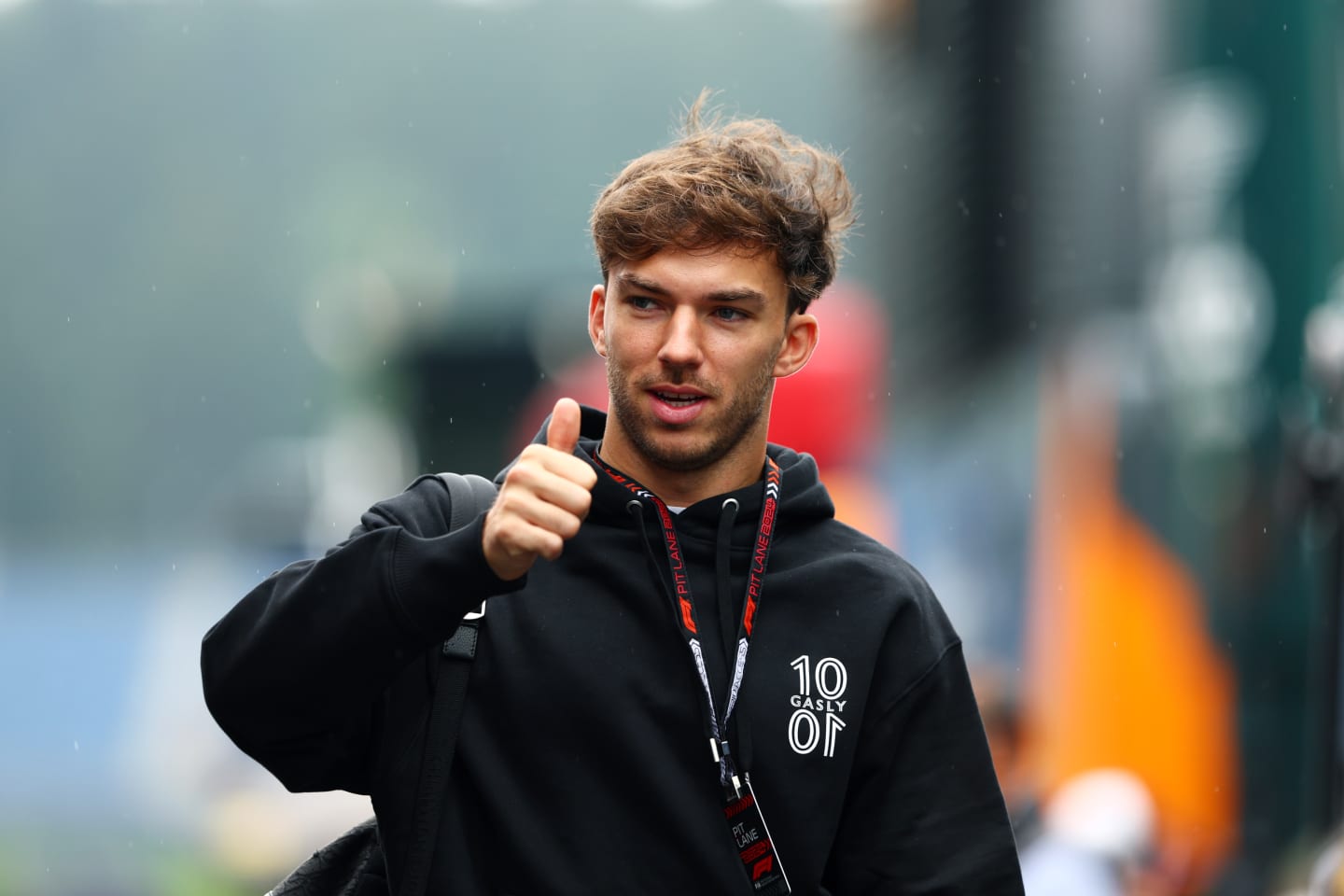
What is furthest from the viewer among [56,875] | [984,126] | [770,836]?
[56,875]

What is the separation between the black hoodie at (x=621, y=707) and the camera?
2357 mm

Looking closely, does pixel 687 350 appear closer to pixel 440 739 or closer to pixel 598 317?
pixel 598 317

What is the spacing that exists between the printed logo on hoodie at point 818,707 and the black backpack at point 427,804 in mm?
484

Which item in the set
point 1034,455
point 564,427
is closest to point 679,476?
point 564,427

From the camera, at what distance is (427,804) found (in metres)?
2.44

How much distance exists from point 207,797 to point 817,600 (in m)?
15.9

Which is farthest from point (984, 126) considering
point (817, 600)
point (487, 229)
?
point (487, 229)

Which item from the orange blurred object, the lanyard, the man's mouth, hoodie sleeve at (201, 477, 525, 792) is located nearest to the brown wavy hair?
the man's mouth

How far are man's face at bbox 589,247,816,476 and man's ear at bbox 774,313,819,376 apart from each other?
0.35 ft

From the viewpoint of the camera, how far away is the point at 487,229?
63.8 metres

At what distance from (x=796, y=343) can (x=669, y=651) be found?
0.58m

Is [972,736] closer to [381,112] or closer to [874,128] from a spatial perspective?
[874,128]

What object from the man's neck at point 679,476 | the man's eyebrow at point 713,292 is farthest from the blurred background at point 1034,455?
the man's neck at point 679,476

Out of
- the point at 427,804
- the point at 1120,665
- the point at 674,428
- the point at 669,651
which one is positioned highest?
the point at 674,428
